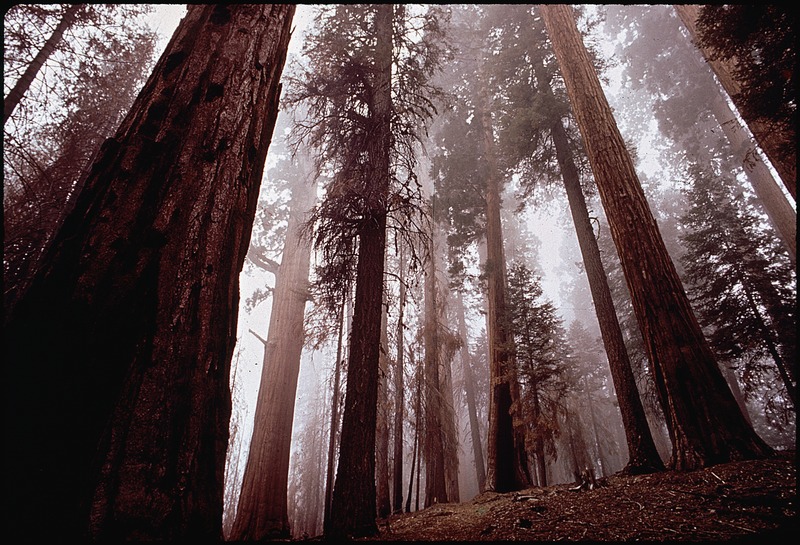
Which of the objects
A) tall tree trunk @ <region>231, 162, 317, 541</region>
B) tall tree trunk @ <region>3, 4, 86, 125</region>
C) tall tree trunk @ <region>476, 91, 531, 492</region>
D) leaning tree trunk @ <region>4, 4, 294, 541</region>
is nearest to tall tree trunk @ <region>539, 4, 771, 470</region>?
tall tree trunk @ <region>476, 91, 531, 492</region>

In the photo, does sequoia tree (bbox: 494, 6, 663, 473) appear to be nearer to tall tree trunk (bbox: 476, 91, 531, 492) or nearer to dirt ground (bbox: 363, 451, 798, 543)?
tall tree trunk (bbox: 476, 91, 531, 492)

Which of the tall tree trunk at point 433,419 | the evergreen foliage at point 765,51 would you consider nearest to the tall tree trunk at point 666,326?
the evergreen foliage at point 765,51

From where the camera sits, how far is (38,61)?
21.6ft

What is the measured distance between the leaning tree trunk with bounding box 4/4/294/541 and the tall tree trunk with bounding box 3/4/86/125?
724cm

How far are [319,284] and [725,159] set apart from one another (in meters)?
21.5

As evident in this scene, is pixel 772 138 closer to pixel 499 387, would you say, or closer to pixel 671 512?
pixel 671 512

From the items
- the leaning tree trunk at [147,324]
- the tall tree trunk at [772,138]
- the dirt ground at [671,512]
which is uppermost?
the tall tree trunk at [772,138]

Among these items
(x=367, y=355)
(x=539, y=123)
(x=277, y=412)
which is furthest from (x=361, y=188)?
(x=277, y=412)

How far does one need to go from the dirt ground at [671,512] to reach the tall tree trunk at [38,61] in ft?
30.0

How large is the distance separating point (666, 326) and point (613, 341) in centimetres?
284

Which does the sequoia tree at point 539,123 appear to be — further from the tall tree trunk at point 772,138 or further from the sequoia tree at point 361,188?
the sequoia tree at point 361,188

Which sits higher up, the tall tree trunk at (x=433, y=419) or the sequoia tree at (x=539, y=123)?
the sequoia tree at (x=539, y=123)

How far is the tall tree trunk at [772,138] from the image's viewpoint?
364cm

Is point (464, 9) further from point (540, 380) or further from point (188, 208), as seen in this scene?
point (188, 208)
